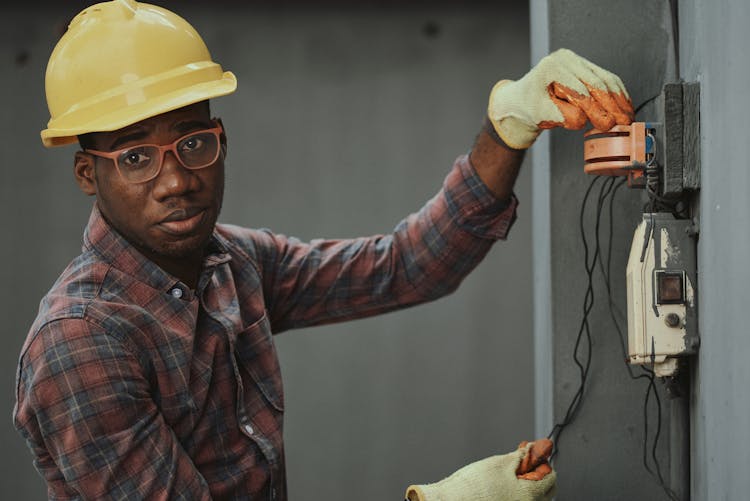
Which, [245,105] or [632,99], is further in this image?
[245,105]

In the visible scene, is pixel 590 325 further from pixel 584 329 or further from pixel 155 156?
pixel 155 156

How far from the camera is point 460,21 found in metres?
4.21

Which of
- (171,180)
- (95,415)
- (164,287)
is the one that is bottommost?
(95,415)

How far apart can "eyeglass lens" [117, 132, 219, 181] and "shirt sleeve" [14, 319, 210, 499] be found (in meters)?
0.31

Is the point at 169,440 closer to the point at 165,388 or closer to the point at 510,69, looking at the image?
the point at 165,388

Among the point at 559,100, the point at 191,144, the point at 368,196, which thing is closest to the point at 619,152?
the point at 559,100

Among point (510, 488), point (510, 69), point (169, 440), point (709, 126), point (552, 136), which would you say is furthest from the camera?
point (510, 69)

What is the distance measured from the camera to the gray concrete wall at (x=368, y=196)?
418 centimetres

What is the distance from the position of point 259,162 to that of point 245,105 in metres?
0.25

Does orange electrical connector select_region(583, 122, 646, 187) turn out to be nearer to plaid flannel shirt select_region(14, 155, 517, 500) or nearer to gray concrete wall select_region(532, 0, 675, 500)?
gray concrete wall select_region(532, 0, 675, 500)

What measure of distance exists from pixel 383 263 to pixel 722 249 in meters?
1.06

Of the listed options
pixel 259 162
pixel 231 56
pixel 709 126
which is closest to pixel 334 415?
pixel 259 162

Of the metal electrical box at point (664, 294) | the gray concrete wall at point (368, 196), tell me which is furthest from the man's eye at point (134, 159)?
the gray concrete wall at point (368, 196)

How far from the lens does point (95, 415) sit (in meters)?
1.79
